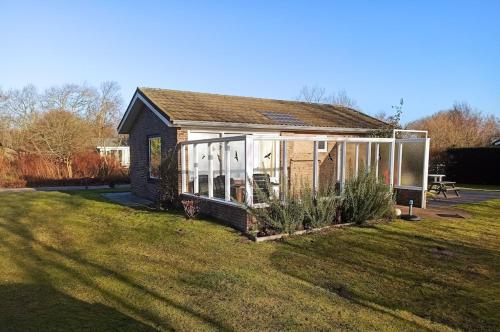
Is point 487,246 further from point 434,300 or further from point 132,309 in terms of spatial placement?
point 132,309

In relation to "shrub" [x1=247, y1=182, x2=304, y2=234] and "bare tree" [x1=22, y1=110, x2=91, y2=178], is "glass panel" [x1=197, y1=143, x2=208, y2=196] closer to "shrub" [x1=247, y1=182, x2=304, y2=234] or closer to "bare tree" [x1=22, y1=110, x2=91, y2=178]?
"shrub" [x1=247, y1=182, x2=304, y2=234]

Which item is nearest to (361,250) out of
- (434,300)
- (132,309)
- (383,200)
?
(434,300)

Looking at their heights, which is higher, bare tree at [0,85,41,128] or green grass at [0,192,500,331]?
bare tree at [0,85,41,128]

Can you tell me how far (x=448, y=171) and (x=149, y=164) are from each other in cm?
2119

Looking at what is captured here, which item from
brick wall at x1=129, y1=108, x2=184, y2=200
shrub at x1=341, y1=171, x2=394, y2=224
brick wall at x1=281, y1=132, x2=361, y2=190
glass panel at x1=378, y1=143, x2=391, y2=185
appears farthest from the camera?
brick wall at x1=281, y1=132, x2=361, y2=190

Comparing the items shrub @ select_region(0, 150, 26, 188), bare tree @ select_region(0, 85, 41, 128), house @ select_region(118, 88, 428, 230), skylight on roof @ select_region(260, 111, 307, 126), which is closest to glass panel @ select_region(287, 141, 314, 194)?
house @ select_region(118, 88, 428, 230)

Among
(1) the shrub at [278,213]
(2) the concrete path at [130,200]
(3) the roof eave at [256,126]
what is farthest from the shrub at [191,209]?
(2) the concrete path at [130,200]

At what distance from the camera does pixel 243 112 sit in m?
14.4

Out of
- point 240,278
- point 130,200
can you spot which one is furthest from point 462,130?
point 240,278

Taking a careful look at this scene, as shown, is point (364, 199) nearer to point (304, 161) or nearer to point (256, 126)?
point (256, 126)

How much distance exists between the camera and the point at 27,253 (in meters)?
7.13

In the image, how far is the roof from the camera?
12483 millimetres

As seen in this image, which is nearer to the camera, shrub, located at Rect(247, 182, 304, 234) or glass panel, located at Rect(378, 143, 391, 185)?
shrub, located at Rect(247, 182, 304, 234)

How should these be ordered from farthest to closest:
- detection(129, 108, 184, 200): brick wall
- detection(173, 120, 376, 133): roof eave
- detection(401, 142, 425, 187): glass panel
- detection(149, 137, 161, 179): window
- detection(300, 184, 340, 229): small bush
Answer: detection(149, 137, 161, 179): window
detection(129, 108, 184, 200): brick wall
detection(401, 142, 425, 187): glass panel
detection(173, 120, 376, 133): roof eave
detection(300, 184, 340, 229): small bush
